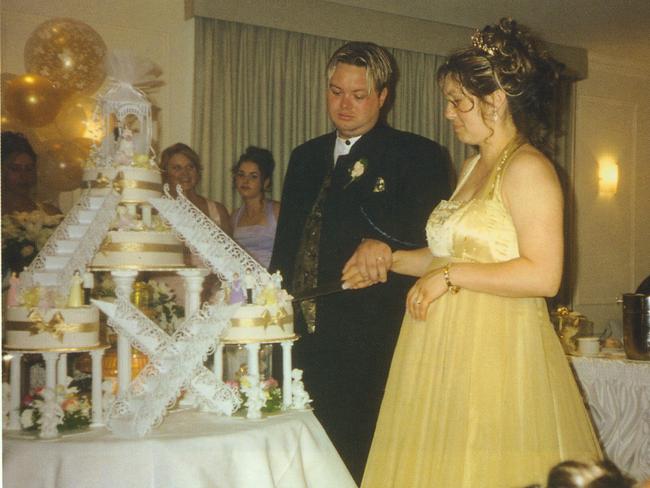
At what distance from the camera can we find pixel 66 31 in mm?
3926

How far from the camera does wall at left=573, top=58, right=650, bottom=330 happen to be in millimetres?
6996

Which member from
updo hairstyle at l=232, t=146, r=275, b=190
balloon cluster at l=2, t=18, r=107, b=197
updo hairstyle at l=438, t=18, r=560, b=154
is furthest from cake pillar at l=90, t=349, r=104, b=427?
updo hairstyle at l=232, t=146, r=275, b=190

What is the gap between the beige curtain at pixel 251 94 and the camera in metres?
5.06

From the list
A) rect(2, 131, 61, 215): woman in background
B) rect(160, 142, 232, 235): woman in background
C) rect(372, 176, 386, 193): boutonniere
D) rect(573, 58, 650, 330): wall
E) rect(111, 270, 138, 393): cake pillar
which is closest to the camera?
rect(111, 270, 138, 393): cake pillar

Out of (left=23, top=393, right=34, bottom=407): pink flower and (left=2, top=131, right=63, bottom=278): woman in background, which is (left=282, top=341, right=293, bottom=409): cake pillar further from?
(left=2, top=131, right=63, bottom=278): woman in background

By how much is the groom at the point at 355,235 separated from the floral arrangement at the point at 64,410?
928 mm

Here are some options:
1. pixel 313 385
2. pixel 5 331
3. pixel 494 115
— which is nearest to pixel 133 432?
pixel 5 331

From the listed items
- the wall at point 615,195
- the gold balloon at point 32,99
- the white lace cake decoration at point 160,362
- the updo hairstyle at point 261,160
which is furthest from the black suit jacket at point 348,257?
the wall at point 615,195

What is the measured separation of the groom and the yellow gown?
1.76ft

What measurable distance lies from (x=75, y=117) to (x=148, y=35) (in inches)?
33.2

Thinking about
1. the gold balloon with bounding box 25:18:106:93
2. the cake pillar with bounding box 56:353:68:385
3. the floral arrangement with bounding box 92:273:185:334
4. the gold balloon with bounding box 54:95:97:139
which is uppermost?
the gold balloon with bounding box 25:18:106:93

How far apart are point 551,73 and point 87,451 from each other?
54.6 inches

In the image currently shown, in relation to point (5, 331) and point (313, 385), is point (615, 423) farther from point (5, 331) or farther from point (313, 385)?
point (5, 331)

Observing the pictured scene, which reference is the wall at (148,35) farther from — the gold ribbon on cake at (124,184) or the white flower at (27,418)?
the white flower at (27,418)
